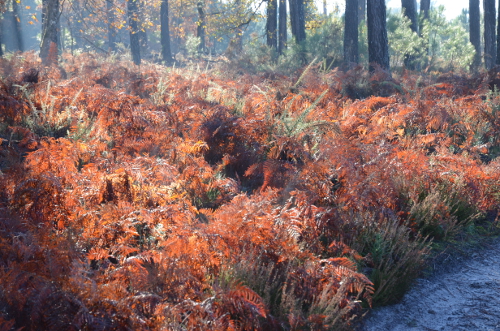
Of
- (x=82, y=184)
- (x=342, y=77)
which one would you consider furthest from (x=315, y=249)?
(x=342, y=77)

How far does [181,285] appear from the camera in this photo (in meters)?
2.90

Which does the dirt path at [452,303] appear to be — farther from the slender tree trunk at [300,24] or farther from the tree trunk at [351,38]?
the slender tree trunk at [300,24]

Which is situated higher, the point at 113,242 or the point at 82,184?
the point at 82,184

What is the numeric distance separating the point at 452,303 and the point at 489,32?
53.6ft

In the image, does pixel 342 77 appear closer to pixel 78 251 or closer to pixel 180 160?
pixel 180 160

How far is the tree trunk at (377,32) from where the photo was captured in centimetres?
1130

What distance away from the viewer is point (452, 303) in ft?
11.8

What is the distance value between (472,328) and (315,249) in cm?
132

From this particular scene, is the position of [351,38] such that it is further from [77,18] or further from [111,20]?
[111,20]

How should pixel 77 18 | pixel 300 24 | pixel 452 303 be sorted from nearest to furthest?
pixel 452 303
pixel 300 24
pixel 77 18

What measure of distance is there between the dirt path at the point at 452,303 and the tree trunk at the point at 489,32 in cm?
1418

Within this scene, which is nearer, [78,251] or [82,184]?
[78,251]

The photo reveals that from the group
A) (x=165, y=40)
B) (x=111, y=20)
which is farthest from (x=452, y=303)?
(x=111, y=20)

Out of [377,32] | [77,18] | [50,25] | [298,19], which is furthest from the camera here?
[77,18]
